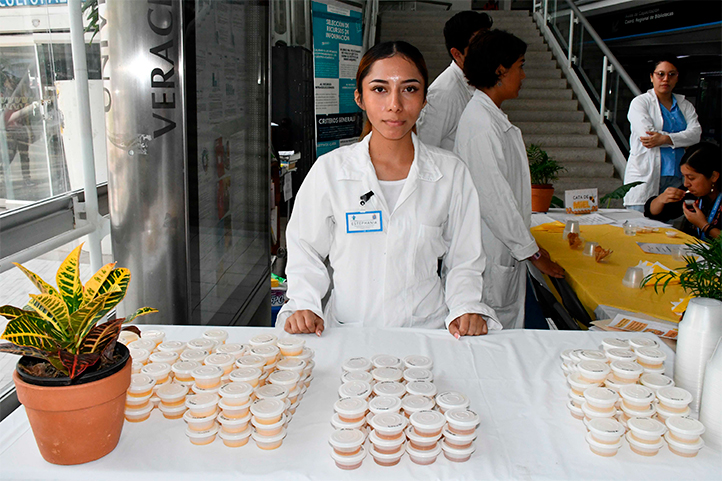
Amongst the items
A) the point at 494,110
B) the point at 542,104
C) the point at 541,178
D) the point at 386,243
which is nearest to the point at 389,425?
the point at 386,243

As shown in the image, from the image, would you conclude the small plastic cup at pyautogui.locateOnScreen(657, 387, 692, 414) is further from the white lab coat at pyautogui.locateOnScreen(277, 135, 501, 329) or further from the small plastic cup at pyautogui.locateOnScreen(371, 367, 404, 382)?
the white lab coat at pyautogui.locateOnScreen(277, 135, 501, 329)

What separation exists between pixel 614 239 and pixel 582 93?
5.04 meters

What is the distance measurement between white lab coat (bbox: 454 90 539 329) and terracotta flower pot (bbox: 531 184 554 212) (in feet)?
4.81

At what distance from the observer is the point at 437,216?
5.99ft

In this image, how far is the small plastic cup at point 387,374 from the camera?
4.05 ft

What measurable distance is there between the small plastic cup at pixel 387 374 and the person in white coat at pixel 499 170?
4.79 feet

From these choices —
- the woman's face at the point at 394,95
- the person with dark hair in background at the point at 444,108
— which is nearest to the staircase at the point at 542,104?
the person with dark hair in background at the point at 444,108

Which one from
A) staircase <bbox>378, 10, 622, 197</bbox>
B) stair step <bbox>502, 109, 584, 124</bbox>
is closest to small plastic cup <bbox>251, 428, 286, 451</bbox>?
staircase <bbox>378, 10, 622, 197</bbox>

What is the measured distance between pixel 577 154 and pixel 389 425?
6.76 meters

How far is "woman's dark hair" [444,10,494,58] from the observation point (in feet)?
10.7

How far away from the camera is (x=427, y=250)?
1833mm

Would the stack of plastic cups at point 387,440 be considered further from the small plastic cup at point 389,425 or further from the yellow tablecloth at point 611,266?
the yellow tablecloth at point 611,266

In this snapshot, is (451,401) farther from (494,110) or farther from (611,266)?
(611,266)

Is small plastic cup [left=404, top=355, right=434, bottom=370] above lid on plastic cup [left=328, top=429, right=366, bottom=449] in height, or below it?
above
